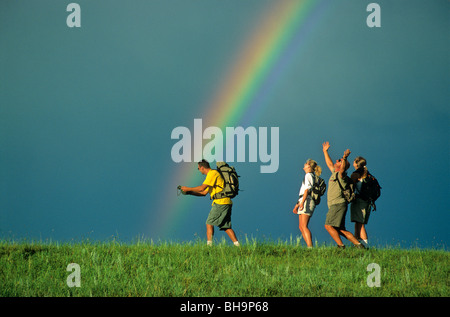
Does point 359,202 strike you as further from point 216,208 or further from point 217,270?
point 217,270

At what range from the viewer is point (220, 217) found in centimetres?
1309

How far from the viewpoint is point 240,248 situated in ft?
40.4

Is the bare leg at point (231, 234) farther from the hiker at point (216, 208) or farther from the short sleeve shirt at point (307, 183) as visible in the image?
the short sleeve shirt at point (307, 183)

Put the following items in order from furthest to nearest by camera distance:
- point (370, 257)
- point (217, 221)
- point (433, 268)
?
point (217, 221) < point (370, 257) < point (433, 268)

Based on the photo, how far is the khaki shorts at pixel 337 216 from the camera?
41.1 feet

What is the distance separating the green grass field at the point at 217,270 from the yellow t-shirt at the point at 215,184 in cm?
113

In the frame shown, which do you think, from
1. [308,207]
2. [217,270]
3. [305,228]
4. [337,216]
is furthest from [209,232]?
[337,216]

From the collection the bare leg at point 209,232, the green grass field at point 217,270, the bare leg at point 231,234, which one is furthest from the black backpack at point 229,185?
the green grass field at point 217,270

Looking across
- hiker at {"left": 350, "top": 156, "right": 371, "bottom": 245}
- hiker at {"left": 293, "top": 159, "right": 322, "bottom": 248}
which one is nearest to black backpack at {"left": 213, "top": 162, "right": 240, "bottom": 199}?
hiker at {"left": 293, "top": 159, "right": 322, "bottom": 248}

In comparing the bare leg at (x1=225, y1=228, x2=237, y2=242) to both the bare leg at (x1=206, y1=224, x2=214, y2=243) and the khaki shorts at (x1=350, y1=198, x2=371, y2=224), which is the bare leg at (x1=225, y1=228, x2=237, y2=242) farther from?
the khaki shorts at (x1=350, y1=198, x2=371, y2=224)
